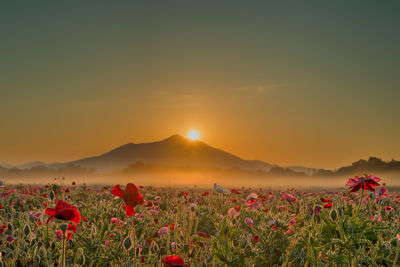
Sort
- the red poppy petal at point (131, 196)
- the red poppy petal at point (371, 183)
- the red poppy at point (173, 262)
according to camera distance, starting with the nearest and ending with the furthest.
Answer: the red poppy at point (173, 262) → the red poppy petal at point (131, 196) → the red poppy petal at point (371, 183)

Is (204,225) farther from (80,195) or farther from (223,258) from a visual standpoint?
(80,195)

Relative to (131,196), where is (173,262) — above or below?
below

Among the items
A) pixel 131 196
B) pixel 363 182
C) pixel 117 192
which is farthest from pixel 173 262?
pixel 363 182

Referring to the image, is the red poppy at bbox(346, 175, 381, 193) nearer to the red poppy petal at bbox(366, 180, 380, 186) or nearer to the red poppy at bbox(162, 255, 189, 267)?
the red poppy petal at bbox(366, 180, 380, 186)

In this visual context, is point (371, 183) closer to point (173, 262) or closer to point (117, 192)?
point (173, 262)

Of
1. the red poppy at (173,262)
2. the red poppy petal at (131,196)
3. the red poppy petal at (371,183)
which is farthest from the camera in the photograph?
the red poppy petal at (371,183)

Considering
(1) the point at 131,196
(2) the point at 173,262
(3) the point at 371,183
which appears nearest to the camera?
(2) the point at 173,262

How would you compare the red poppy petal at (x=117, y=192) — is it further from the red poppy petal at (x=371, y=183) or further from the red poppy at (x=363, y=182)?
the red poppy petal at (x=371, y=183)

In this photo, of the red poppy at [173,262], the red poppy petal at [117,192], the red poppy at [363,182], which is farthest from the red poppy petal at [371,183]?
the red poppy petal at [117,192]

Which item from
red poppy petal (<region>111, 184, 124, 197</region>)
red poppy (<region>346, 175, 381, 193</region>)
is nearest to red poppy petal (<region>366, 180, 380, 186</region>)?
red poppy (<region>346, 175, 381, 193</region>)

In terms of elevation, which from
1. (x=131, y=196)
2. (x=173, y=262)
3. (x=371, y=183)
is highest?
(x=371, y=183)

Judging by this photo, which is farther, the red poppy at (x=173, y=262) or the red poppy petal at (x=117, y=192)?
the red poppy petal at (x=117, y=192)

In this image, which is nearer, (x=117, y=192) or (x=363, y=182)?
(x=117, y=192)

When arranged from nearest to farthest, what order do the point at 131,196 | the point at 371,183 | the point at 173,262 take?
the point at 173,262 < the point at 131,196 < the point at 371,183
